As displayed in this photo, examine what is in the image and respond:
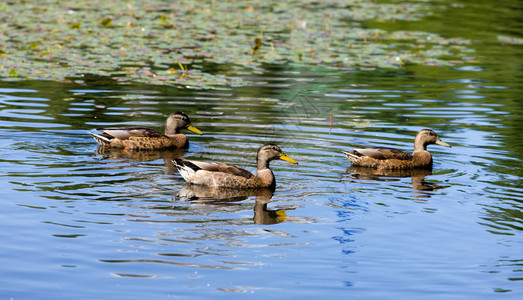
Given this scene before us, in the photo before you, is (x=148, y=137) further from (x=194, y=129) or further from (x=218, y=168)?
(x=218, y=168)

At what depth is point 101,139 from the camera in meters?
13.2

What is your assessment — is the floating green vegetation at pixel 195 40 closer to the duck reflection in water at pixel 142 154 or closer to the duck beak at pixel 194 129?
the duck beak at pixel 194 129

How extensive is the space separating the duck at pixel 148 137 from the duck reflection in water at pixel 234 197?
2625mm

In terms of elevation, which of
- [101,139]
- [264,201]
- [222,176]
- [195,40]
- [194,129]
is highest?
[195,40]

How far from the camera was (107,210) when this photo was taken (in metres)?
9.41

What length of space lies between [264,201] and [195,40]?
42.8ft

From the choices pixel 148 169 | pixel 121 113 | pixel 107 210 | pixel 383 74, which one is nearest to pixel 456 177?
pixel 148 169

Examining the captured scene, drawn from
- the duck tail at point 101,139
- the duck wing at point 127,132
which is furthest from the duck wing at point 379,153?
the duck tail at point 101,139

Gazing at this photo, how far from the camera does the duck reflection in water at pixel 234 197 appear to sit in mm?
9672

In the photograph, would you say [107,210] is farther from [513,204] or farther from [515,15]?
[515,15]

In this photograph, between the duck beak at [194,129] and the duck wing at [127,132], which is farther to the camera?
the duck beak at [194,129]

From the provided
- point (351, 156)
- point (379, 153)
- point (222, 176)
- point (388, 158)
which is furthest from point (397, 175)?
point (222, 176)

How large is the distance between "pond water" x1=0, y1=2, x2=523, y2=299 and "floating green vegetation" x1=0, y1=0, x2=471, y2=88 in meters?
1.15

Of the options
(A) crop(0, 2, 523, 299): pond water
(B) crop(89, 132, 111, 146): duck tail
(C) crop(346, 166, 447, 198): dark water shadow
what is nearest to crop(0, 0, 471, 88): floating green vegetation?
(A) crop(0, 2, 523, 299): pond water
